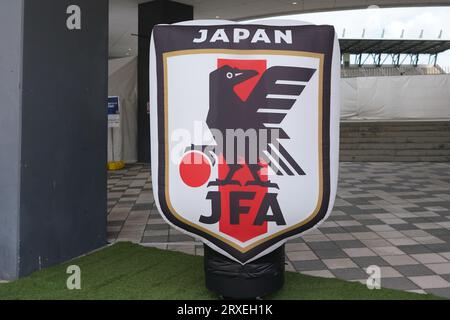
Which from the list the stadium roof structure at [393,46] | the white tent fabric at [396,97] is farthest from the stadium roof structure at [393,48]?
the white tent fabric at [396,97]

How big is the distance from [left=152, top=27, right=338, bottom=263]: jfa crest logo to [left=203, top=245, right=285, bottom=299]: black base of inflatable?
0.53 ft

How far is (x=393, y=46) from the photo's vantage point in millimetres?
28719

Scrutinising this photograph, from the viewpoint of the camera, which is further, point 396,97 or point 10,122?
point 396,97

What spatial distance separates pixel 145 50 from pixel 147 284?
27.0 feet

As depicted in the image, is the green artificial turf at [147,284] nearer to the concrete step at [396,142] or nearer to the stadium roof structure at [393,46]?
the concrete step at [396,142]

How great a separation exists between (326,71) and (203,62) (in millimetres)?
639

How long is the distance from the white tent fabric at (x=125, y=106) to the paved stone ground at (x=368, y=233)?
254 centimetres

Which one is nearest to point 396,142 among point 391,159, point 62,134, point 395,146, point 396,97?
point 395,146

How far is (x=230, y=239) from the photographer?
237 centimetres

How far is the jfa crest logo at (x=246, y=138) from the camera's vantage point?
230 centimetres

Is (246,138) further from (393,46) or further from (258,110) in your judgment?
(393,46)

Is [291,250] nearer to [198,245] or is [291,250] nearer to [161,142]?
[198,245]

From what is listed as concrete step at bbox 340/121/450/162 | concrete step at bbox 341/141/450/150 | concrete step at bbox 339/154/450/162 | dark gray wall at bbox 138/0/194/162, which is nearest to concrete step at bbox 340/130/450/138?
concrete step at bbox 340/121/450/162

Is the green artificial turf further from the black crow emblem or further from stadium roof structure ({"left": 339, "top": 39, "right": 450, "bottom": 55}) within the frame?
stadium roof structure ({"left": 339, "top": 39, "right": 450, "bottom": 55})
